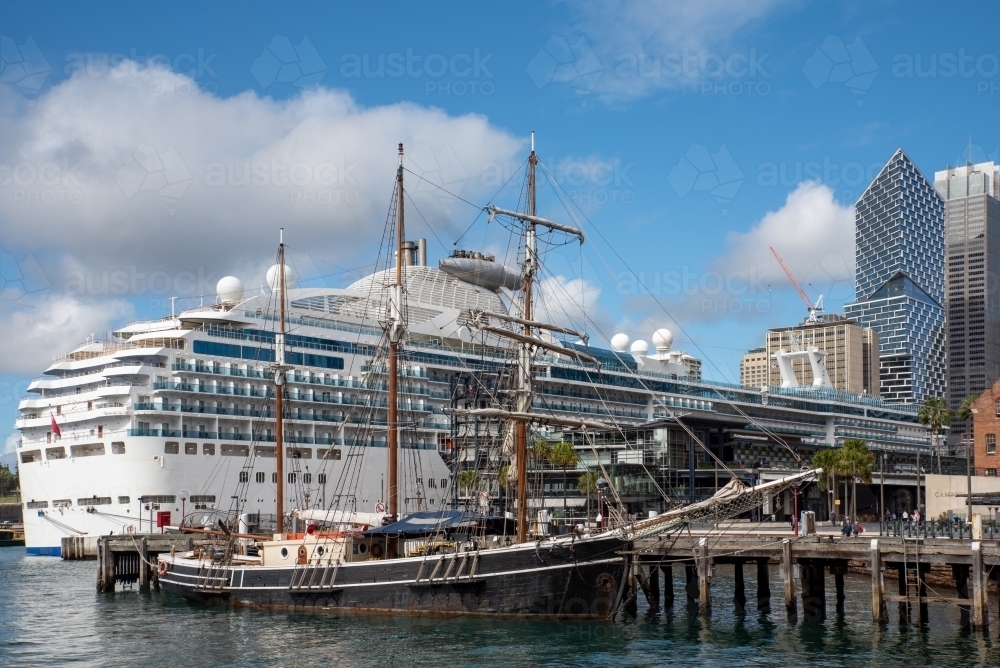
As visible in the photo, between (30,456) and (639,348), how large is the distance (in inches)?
2983

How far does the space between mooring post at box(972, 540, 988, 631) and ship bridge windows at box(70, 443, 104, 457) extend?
221 ft

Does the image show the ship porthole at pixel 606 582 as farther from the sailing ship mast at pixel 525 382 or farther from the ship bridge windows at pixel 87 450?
the ship bridge windows at pixel 87 450

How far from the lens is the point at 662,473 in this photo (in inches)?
4195

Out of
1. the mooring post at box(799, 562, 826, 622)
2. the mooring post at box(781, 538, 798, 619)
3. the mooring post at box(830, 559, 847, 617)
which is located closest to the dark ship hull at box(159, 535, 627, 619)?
the mooring post at box(781, 538, 798, 619)

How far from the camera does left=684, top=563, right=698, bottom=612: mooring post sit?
175ft

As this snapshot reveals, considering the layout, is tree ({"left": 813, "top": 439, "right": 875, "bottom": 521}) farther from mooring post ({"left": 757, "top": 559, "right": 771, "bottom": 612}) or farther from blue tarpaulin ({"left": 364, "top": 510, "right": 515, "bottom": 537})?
blue tarpaulin ({"left": 364, "top": 510, "right": 515, "bottom": 537})

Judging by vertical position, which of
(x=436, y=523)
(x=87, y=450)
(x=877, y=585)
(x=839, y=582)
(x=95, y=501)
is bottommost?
(x=839, y=582)

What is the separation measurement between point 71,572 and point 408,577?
121 feet

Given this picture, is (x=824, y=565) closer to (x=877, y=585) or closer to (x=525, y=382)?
(x=877, y=585)

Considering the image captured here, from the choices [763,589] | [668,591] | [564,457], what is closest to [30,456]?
[564,457]

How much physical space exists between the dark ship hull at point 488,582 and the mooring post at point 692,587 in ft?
21.5

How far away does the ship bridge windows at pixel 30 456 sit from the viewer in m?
94.3

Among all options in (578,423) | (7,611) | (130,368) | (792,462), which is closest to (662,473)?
(792,462)

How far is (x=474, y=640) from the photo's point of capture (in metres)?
44.2
